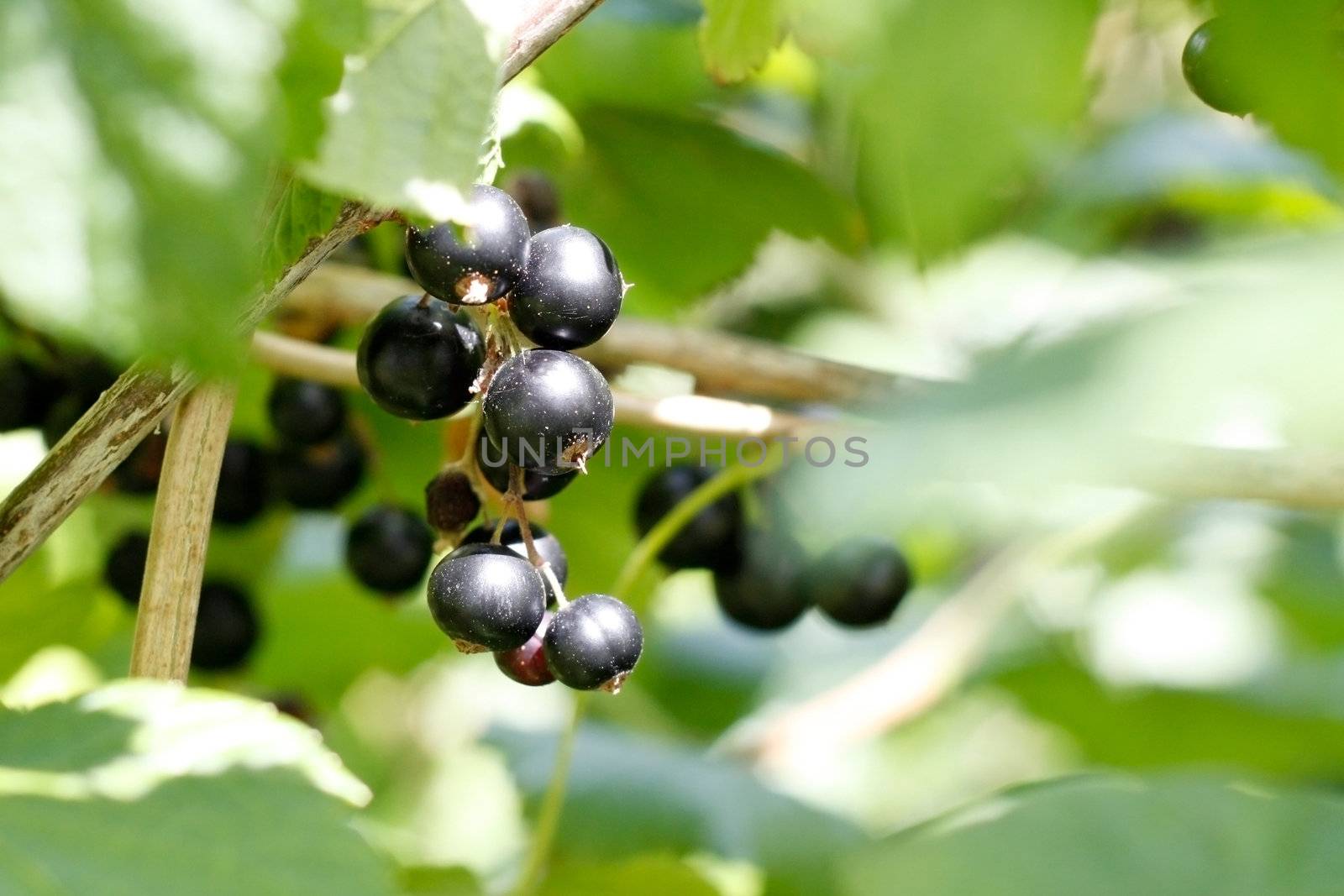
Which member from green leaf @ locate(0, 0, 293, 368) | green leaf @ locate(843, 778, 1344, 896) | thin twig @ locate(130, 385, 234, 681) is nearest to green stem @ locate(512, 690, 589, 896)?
green leaf @ locate(843, 778, 1344, 896)

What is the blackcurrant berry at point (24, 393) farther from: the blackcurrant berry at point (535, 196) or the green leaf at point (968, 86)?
the green leaf at point (968, 86)

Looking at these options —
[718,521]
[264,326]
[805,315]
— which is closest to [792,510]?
[718,521]

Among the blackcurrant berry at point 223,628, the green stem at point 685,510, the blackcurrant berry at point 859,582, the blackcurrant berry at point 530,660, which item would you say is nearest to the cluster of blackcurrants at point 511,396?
the blackcurrant berry at point 530,660

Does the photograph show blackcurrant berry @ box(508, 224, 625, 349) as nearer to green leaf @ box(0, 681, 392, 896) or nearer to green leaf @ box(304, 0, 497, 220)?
green leaf @ box(304, 0, 497, 220)

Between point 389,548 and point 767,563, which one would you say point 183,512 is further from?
point 767,563

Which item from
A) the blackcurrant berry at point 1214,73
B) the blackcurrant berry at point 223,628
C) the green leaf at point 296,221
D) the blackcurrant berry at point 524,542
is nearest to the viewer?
the green leaf at point 296,221
